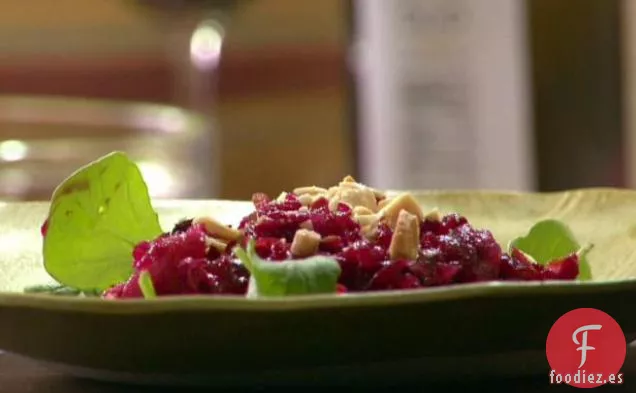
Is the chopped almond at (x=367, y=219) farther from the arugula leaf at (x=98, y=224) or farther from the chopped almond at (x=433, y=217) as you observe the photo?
the arugula leaf at (x=98, y=224)

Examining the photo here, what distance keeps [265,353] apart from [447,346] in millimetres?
65

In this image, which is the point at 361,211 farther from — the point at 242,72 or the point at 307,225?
the point at 242,72

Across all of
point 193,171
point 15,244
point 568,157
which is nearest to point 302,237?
point 15,244

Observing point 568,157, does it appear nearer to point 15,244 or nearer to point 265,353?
point 15,244

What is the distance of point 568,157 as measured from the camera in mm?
1362

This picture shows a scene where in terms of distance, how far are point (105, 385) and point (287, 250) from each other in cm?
10

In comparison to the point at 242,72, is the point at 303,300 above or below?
below

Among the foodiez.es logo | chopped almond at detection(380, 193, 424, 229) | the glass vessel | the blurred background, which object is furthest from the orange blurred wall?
the foodiez.es logo

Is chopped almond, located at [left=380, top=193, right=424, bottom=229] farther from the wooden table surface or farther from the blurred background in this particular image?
the blurred background

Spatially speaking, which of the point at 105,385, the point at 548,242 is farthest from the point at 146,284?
the point at 548,242

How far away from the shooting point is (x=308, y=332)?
0.35 meters

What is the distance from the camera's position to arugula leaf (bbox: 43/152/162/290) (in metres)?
0.52

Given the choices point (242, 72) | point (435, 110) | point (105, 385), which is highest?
point (242, 72)

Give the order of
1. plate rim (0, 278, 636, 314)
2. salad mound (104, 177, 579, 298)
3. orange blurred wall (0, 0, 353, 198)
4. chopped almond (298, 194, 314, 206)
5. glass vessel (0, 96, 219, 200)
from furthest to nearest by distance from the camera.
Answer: orange blurred wall (0, 0, 353, 198)
glass vessel (0, 96, 219, 200)
chopped almond (298, 194, 314, 206)
salad mound (104, 177, 579, 298)
plate rim (0, 278, 636, 314)
